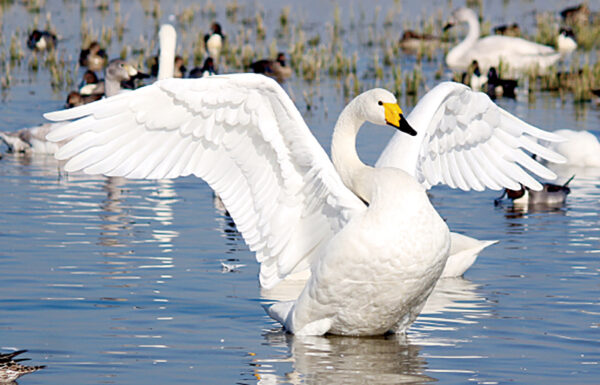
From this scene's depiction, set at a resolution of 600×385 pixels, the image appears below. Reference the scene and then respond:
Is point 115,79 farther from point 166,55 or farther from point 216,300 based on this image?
point 216,300

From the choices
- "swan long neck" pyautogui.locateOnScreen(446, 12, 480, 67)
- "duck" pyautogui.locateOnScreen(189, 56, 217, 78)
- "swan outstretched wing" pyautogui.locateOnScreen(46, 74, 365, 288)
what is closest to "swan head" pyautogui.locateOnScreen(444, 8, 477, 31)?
"swan long neck" pyautogui.locateOnScreen(446, 12, 480, 67)

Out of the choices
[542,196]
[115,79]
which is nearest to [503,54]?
[115,79]

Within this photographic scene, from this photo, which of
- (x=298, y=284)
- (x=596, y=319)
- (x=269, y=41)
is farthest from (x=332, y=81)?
(x=596, y=319)

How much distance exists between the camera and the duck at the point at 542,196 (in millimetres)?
13492

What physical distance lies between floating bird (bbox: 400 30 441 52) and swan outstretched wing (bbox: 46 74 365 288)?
17935 millimetres

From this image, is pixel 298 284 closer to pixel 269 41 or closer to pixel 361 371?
pixel 361 371

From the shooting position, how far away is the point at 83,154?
7965 mm

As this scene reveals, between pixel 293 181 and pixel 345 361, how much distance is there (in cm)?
125

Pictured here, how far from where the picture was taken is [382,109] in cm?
784

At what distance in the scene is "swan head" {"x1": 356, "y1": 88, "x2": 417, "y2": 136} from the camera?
7.79 metres

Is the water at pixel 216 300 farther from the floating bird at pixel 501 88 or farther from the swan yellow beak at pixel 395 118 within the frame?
the floating bird at pixel 501 88

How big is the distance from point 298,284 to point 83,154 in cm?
266

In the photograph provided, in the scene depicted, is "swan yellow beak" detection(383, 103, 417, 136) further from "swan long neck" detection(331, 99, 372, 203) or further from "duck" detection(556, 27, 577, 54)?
"duck" detection(556, 27, 577, 54)

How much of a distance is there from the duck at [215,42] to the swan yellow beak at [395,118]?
58.2ft
